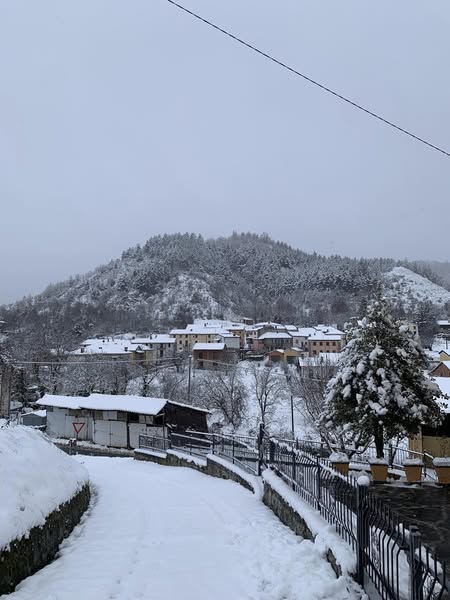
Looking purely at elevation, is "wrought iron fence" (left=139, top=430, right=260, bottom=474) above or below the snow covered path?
below

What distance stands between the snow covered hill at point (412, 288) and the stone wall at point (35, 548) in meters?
156

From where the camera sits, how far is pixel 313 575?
5.40m

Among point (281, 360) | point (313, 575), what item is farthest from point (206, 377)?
point (313, 575)

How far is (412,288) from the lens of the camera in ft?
573

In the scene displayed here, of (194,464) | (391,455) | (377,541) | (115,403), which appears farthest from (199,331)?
(377,541)

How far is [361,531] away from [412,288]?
18110 centimetres

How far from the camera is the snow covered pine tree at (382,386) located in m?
14.7

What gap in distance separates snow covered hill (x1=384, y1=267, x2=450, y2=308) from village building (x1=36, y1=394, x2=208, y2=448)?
424 feet

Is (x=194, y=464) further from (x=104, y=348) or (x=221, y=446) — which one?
(x=104, y=348)

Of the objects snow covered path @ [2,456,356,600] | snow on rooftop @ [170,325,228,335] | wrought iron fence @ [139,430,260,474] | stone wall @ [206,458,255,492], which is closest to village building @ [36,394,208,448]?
wrought iron fence @ [139,430,260,474]

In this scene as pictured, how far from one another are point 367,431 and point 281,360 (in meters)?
78.3

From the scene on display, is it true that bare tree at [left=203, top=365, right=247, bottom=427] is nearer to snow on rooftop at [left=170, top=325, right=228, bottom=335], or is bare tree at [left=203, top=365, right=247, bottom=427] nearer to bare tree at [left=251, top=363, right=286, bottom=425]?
bare tree at [left=251, top=363, right=286, bottom=425]

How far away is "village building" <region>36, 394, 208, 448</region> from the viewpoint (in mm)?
36281

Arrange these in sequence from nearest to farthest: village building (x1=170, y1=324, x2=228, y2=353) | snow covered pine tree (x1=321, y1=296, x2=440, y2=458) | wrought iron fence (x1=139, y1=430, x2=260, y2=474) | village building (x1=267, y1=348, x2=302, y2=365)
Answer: wrought iron fence (x1=139, y1=430, x2=260, y2=474) < snow covered pine tree (x1=321, y1=296, x2=440, y2=458) < village building (x1=267, y1=348, x2=302, y2=365) < village building (x1=170, y1=324, x2=228, y2=353)
